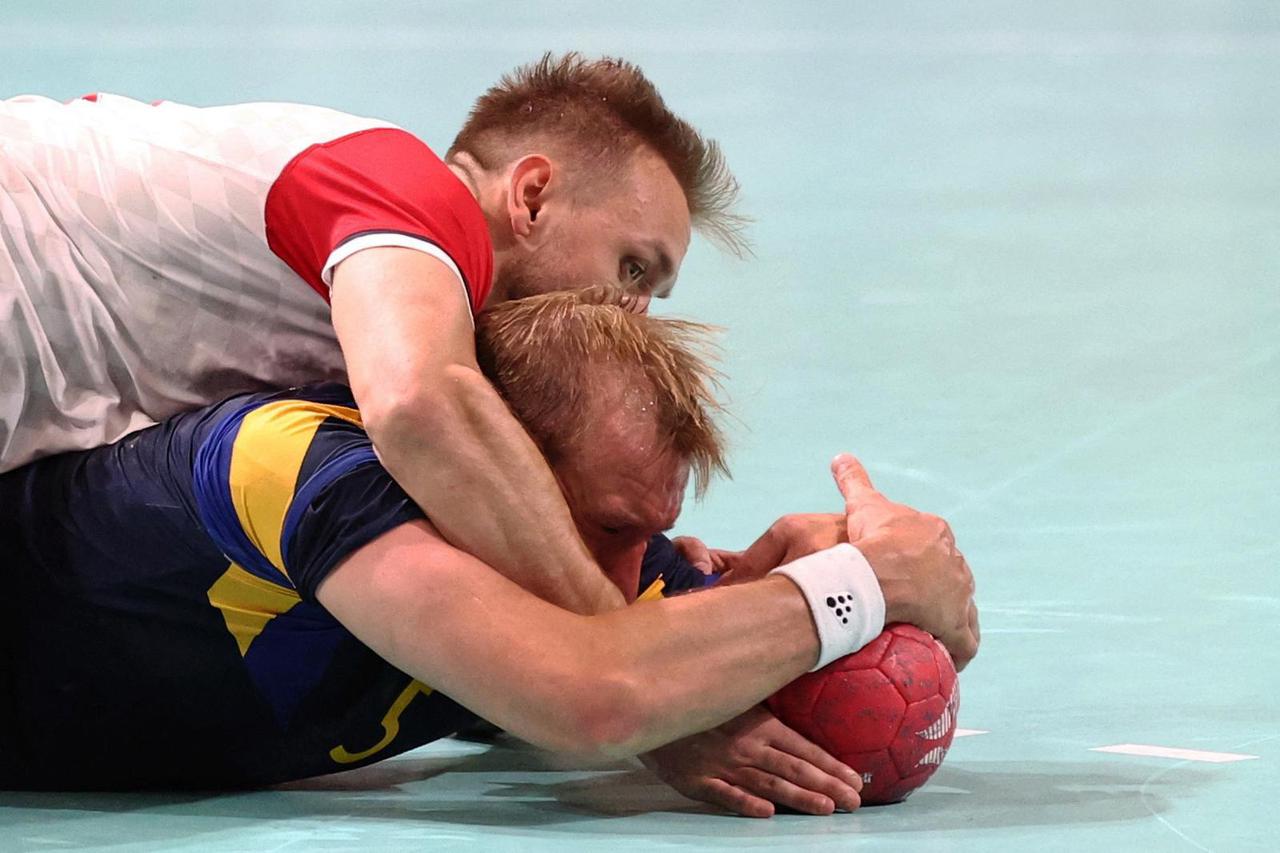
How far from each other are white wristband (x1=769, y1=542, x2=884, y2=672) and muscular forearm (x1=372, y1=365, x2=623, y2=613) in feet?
1.32

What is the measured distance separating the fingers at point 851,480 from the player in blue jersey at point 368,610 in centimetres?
32

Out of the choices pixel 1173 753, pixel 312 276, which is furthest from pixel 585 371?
pixel 1173 753

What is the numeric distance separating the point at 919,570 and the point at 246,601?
1239mm

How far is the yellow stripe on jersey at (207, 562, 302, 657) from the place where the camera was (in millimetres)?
3281

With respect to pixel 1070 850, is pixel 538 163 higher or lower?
higher

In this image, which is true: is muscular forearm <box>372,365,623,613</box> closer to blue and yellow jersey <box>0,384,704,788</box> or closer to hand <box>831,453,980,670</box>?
blue and yellow jersey <box>0,384,704,788</box>

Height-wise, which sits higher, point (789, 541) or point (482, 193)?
point (482, 193)

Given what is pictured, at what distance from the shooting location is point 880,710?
3279 mm

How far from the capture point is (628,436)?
3250 millimetres

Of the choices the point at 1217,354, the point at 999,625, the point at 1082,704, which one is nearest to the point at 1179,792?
the point at 1082,704

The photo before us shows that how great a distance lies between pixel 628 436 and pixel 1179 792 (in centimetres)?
121

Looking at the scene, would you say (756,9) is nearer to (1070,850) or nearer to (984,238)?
(984,238)

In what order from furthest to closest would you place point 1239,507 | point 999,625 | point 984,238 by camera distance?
point 984,238 < point 1239,507 < point 999,625

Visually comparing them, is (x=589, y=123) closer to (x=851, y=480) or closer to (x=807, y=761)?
(x=851, y=480)
